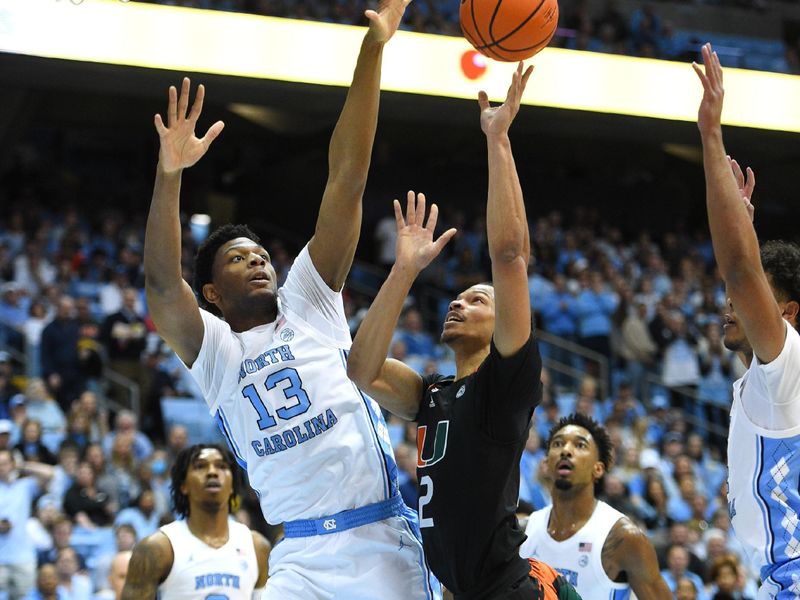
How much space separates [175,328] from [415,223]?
3.20 feet

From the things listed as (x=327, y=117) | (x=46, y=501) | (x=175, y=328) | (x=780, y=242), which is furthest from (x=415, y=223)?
(x=327, y=117)

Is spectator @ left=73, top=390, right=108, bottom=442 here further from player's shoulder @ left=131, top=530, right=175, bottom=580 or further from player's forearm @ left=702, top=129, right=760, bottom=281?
player's forearm @ left=702, top=129, right=760, bottom=281

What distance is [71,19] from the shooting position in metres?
13.8

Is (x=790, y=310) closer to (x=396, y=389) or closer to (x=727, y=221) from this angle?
(x=727, y=221)

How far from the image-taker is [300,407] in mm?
4383

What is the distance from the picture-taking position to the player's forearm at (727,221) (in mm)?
3664

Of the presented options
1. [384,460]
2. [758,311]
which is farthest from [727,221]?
[384,460]

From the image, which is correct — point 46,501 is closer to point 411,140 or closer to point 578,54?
point 578,54

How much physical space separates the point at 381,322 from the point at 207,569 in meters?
2.51

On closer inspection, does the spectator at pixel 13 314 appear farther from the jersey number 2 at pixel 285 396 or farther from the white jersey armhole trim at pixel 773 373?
→ the white jersey armhole trim at pixel 773 373

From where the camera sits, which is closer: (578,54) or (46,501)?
(46,501)

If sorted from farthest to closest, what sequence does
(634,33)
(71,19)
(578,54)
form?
(634,33) < (578,54) < (71,19)

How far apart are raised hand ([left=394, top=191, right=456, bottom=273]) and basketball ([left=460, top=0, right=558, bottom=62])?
3.20 feet

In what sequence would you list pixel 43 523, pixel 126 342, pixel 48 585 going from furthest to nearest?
pixel 126 342
pixel 43 523
pixel 48 585
